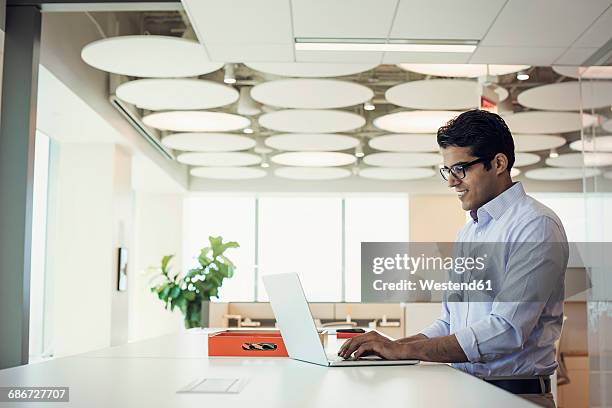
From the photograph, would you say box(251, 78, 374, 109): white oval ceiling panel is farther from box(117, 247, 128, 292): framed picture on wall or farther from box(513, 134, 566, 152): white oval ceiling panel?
box(513, 134, 566, 152): white oval ceiling panel

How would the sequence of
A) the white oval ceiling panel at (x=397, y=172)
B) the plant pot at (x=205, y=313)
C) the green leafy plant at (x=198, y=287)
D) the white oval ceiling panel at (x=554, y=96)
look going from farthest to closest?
1. the white oval ceiling panel at (x=397, y=172)
2. the green leafy plant at (x=198, y=287)
3. the plant pot at (x=205, y=313)
4. the white oval ceiling panel at (x=554, y=96)

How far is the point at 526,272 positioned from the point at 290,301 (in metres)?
0.71

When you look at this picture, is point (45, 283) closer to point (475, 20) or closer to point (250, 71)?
point (250, 71)

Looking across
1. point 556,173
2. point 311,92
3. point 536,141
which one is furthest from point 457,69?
point 556,173

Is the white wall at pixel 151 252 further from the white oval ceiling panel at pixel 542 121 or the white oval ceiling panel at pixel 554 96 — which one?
the white oval ceiling panel at pixel 554 96

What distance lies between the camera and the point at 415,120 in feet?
26.2

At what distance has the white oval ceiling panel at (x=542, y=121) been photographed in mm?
8109

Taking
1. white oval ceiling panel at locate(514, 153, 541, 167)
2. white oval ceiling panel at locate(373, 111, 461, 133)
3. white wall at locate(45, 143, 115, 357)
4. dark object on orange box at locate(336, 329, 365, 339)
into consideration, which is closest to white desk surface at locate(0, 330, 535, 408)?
dark object on orange box at locate(336, 329, 365, 339)

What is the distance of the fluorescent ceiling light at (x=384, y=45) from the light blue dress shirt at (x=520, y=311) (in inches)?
92.1

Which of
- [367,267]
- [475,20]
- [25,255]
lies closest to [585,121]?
[475,20]

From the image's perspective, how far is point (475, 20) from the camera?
416cm

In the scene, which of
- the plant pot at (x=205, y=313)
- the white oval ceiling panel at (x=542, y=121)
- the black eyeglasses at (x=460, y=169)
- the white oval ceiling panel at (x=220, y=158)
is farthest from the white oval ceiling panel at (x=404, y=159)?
the black eyeglasses at (x=460, y=169)

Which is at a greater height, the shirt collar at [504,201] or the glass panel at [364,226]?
the glass panel at [364,226]

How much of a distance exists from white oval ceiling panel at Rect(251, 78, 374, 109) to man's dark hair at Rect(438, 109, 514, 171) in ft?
12.5
